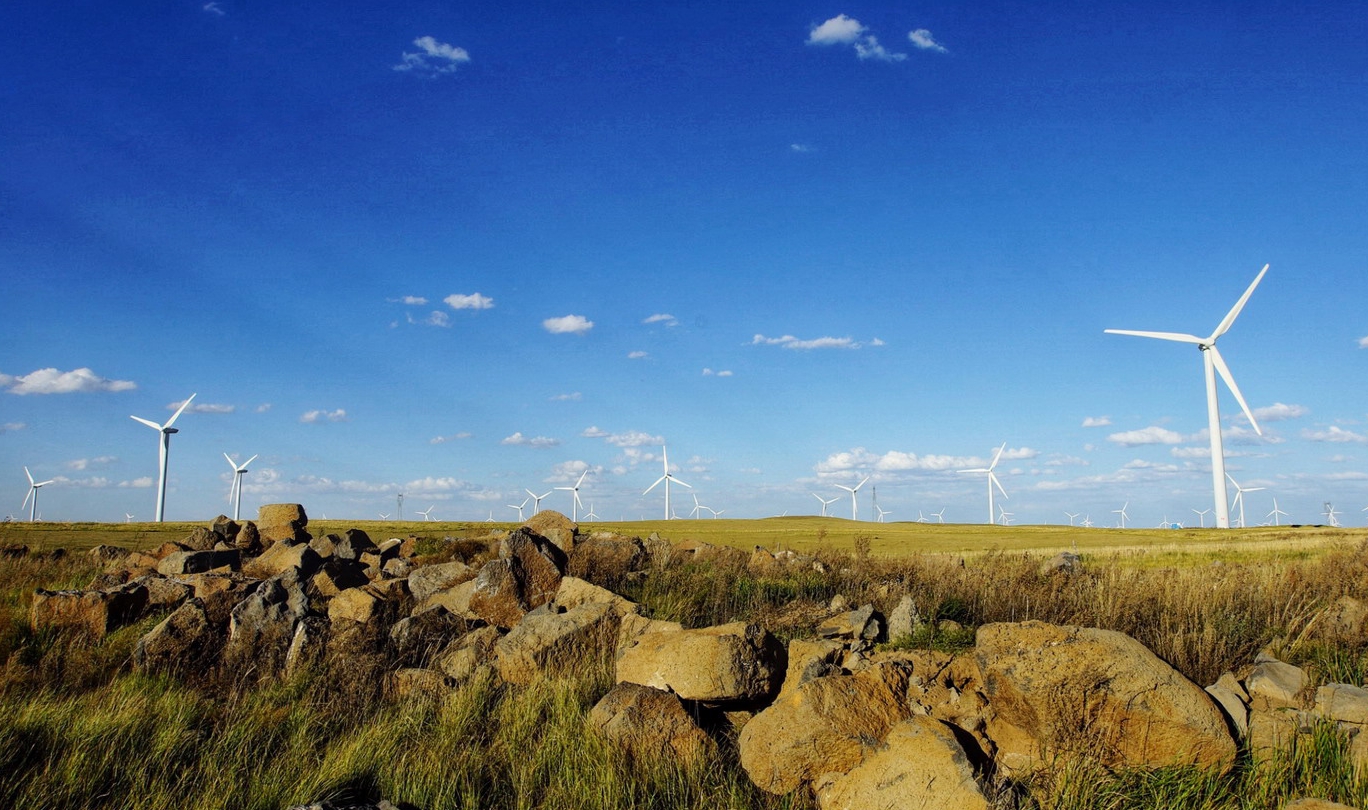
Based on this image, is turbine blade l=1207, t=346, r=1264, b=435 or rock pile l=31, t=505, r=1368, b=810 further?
turbine blade l=1207, t=346, r=1264, b=435

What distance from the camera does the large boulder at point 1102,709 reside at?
7.16 metres

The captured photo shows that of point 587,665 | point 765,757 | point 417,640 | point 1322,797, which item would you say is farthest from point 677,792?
point 417,640

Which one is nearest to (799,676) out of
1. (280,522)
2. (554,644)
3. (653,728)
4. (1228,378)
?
(653,728)

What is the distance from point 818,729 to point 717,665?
1475 mm

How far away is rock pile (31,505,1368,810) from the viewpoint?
23.6 feet

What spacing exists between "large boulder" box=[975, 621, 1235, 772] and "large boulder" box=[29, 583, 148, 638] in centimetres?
1349

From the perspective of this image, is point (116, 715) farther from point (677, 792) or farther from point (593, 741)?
point (677, 792)

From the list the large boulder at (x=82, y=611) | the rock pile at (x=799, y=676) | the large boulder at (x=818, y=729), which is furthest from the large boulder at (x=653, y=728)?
the large boulder at (x=82, y=611)

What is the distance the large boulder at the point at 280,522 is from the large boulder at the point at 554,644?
14729 millimetres

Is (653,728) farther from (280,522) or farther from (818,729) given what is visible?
(280,522)

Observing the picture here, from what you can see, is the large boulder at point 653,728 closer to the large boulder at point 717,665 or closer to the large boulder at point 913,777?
the large boulder at point 717,665

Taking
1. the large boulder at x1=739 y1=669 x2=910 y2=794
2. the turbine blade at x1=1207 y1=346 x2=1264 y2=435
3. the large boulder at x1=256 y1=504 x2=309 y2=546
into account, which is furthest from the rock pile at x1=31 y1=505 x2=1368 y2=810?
the turbine blade at x1=1207 y1=346 x2=1264 y2=435

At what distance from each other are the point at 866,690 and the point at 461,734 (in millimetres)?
4180

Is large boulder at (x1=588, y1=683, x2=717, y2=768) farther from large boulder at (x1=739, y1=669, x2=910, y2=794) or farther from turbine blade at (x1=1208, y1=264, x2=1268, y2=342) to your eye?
turbine blade at (x1=1208, y1=264, x2=1268, y2=342)
